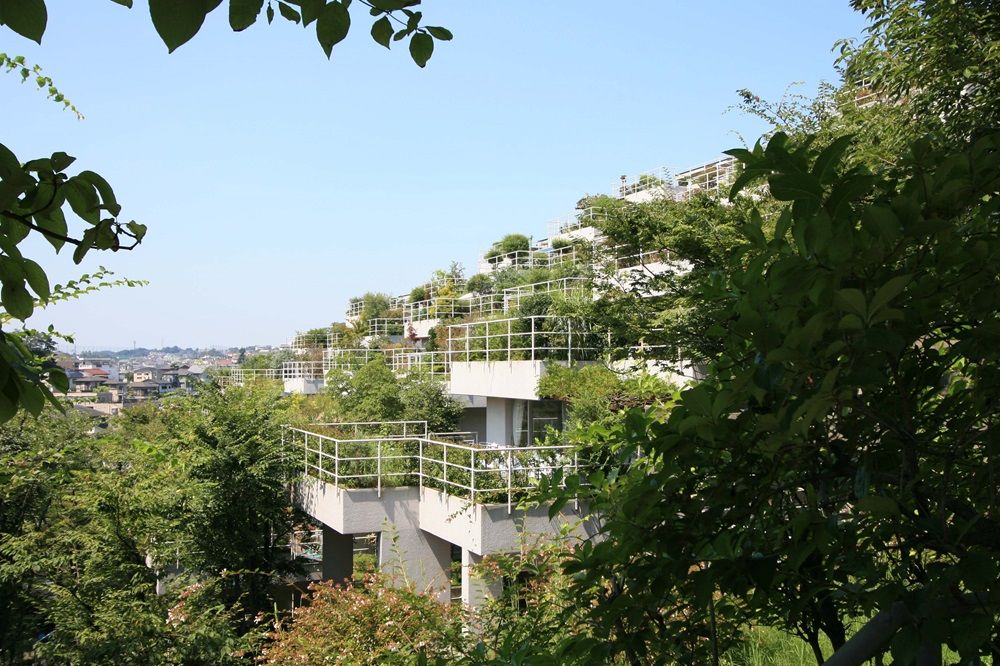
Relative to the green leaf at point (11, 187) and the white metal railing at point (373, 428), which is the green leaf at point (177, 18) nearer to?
the green leaf at point (11, 187)

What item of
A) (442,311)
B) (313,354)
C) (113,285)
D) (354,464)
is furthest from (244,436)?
(313,354)

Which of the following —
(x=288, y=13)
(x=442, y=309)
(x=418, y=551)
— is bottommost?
(x=418, y=551)

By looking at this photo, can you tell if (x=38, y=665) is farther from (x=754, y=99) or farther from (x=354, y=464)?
(x=754, y=99)

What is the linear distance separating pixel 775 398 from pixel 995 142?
0.56m

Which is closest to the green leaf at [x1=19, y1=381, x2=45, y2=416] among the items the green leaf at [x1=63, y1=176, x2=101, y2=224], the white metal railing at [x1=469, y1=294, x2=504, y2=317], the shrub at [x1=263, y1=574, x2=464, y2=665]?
the green leaf at [x1=63, y1=176, x2=101, y2=224]

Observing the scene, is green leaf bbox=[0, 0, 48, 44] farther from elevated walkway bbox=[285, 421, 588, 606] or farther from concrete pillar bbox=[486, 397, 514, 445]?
concrete pillar bbox=[486, 397, 514, 445]

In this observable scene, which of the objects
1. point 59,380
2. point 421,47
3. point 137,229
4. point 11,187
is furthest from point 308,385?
point 11,187

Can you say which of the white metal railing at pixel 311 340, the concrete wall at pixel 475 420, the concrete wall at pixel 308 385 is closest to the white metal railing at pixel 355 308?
the white metal railing at pixel 311 340

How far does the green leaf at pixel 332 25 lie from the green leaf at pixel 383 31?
268 millimetres

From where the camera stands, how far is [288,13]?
4.67 feet

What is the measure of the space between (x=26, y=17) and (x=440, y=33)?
69 cm

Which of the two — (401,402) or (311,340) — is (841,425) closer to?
(401,402)

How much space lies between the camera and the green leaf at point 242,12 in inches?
42.5

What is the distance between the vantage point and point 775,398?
1505 mm
